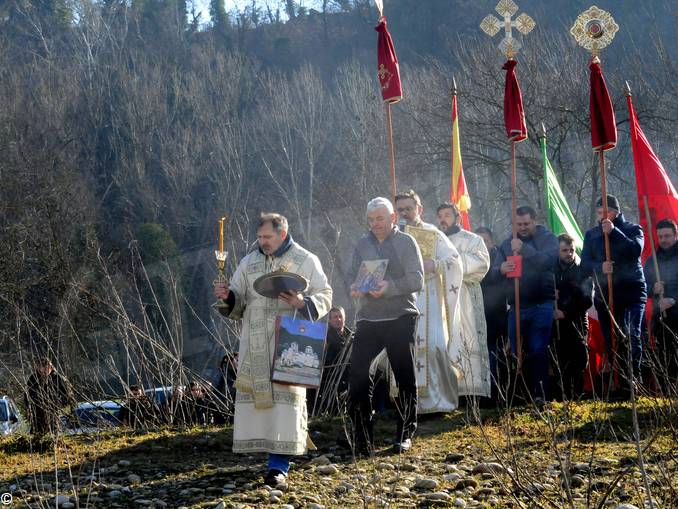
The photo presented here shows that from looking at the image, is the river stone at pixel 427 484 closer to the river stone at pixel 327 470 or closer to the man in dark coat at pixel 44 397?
the river stone at pixel 327 470

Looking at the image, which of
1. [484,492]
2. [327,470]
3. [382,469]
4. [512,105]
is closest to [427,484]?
[484,492]

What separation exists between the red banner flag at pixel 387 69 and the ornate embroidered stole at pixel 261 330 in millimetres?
3331

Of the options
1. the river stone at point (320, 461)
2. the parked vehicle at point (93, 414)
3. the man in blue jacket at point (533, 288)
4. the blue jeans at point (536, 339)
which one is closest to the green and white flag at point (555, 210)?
the man in blue jacket at point (533, 288)

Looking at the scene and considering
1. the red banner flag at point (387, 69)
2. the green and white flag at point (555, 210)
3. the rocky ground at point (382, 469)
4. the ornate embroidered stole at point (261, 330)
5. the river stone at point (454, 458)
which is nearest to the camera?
the rocky ground at point (382, 469)

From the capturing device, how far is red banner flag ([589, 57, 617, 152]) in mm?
9891

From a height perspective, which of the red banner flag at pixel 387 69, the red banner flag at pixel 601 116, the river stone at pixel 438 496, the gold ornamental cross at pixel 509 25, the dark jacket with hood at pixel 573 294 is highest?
the gold ornamental cross at pixel 509 25

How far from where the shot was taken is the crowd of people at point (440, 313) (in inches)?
267

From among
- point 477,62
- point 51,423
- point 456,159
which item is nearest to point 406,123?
point 477,62

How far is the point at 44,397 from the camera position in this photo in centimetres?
853

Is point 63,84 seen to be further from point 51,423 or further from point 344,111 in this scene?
point 51,423

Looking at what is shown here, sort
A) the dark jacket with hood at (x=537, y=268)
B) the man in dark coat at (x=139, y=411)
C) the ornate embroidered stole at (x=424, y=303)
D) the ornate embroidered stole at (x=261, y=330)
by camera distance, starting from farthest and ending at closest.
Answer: the dark jacket with hood at (x=537, y=268)
the man in dark coat at (x=139, y=411)
the ornate embroidered stole at (x=424, y=303)
the ornate embroidered stole at (x=261, y=330)

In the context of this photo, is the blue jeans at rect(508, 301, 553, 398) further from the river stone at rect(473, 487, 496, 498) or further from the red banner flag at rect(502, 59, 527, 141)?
the river stone at rect(473, 487, 496, 498)

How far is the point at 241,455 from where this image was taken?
303 inches

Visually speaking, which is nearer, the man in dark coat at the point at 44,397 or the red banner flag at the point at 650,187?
the man in dark coat at the point at 44,397
